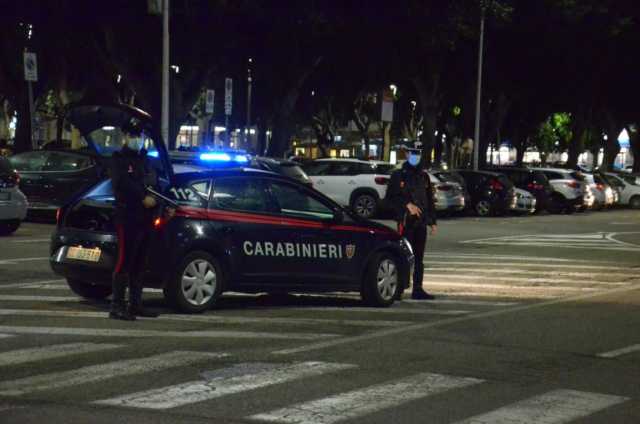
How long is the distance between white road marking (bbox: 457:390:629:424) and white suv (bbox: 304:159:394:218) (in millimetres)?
24053

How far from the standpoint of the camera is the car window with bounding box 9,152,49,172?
25031mm

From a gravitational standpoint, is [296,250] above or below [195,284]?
above

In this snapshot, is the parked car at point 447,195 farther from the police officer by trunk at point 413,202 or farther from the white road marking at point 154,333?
the white road marking at point 154,333

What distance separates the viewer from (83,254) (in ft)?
39.8

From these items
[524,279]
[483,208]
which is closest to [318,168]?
[483,208]

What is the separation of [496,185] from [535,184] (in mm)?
3619

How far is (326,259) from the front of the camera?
12.9 meters

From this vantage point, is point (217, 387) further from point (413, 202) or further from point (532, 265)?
point (532, 265)

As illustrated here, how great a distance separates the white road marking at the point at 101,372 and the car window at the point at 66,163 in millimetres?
15846

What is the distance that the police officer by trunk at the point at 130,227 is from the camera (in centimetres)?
1132

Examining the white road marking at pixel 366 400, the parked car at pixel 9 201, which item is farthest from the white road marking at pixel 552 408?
the parked car at pixel 9 201

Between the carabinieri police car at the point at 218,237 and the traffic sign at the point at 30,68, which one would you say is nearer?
the carabinieri police car at the point at 218,237

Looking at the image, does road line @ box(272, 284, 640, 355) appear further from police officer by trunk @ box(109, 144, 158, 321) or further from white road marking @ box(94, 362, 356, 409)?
police officer by trunk @ box(109, 144, 158, 321)

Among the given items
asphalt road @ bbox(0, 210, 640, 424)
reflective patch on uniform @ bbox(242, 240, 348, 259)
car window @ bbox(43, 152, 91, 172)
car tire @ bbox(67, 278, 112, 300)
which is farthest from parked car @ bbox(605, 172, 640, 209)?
car tire @ bbox(67, 278, 112, 300)
